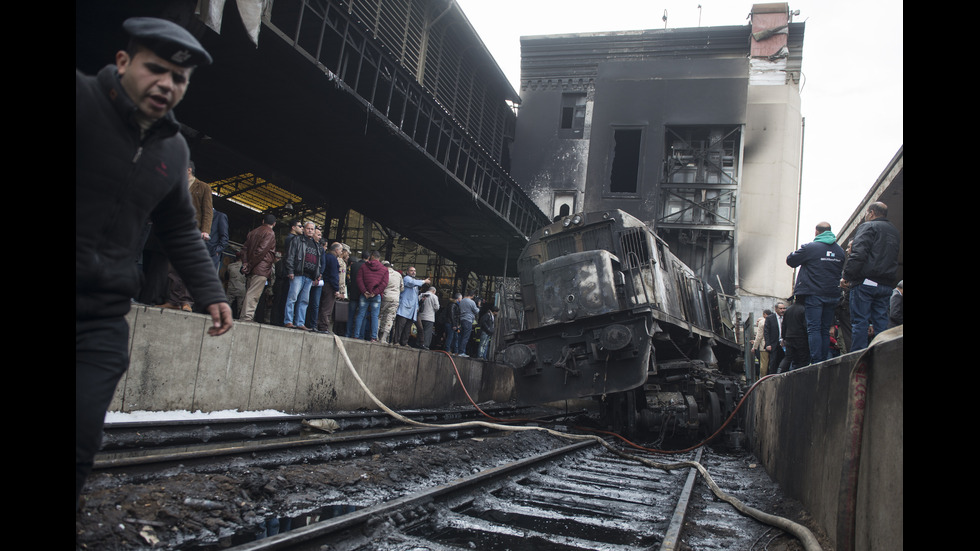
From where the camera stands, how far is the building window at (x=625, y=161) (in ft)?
86.2

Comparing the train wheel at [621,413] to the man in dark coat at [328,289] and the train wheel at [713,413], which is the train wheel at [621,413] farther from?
the man in dark coat at [328,289]

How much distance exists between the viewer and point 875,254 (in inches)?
252

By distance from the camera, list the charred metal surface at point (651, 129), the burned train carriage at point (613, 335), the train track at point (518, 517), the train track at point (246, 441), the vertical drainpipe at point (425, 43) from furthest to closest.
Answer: the charred metal surface at point (651, 129)
the vertical drainpipe at point (425, 43)
the burned train carriage at point (613, 335)
the train track at point (246, 441)
the train track at point (518, 517)

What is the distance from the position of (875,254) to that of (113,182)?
6868 millimetres

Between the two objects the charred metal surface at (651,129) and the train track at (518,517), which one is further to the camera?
the charred metal surface at (651,129)

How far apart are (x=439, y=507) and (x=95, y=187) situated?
9.41 feet

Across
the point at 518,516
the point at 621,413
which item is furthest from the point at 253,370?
the point at 621,413

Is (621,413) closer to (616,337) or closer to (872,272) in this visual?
(616,337)

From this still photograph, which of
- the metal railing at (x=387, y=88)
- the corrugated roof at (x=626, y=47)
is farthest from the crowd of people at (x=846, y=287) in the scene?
the corrugated roof at (x=626, y=47)

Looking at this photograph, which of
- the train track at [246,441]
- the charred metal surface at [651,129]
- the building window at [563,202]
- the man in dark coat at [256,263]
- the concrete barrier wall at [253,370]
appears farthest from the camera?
the building window at [563,202]

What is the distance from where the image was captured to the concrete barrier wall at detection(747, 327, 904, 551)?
2.69 metres

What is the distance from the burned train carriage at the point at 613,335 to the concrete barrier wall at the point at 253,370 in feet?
8.80

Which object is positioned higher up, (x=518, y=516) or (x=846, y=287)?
(x=846, y=287)
